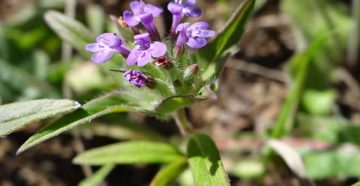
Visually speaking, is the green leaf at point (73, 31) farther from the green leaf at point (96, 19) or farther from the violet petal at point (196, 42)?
the green leaf at point (96, 19)

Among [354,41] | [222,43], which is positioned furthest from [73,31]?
[354,41]

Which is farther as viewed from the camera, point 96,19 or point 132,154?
point 96,19

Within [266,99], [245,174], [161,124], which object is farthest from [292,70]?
[161,124]

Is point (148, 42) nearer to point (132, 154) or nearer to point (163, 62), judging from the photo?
point (163, 62)

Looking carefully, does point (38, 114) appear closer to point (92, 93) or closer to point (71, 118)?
point (71, 118)

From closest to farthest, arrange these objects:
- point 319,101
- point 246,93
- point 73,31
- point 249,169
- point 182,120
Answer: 1. point 182,120
2. point 73,31
3. point 249,169
4. point 319,101
5. point 246,93

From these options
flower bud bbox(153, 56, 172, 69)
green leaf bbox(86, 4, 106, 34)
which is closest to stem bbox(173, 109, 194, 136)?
flower bud bbox(153, 56, 172, 69)

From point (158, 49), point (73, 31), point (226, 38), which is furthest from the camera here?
point (73, 31)
